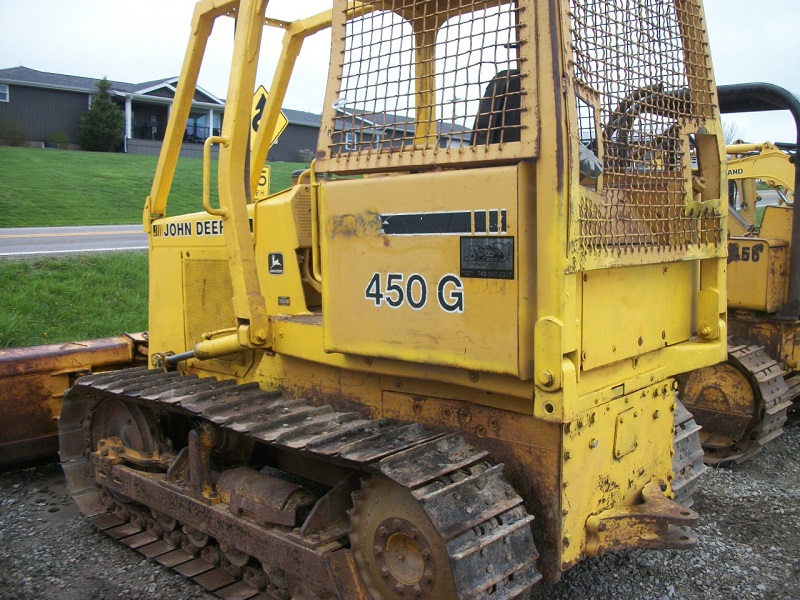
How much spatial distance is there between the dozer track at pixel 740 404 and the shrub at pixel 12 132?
3454 centimetres

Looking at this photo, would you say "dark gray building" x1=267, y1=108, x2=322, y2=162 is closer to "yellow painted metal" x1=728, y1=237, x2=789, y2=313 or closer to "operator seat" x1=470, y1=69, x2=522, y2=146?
"yellow painted metal" x1=728, y1=237, x2=789, y2=313

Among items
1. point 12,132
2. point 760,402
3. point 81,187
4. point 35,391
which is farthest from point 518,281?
point 12,132

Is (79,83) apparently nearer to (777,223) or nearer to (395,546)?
(777,223)

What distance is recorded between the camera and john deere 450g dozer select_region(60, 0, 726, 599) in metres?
2.83

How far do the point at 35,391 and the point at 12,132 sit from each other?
33.0 meters

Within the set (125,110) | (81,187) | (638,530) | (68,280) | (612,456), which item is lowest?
(638,530)

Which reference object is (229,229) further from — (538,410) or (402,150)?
(538,410)

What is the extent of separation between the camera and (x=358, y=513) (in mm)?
3260

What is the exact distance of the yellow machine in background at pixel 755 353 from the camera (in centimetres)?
641

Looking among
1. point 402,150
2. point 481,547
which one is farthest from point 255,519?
point 402,150

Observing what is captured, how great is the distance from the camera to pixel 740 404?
6504 mm

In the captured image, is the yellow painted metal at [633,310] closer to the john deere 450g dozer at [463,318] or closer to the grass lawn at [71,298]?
the john deere 450g dozer at [463,318]

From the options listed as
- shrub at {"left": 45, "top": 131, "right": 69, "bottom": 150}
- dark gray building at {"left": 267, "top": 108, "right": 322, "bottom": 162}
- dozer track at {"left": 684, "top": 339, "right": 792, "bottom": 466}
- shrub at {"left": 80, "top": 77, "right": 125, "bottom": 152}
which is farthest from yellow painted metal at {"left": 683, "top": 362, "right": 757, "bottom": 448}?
shrub at {"left": 45, "top": 131, "right": 69, "bottom": 150}

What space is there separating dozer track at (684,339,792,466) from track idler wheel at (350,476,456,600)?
4.05 metres
